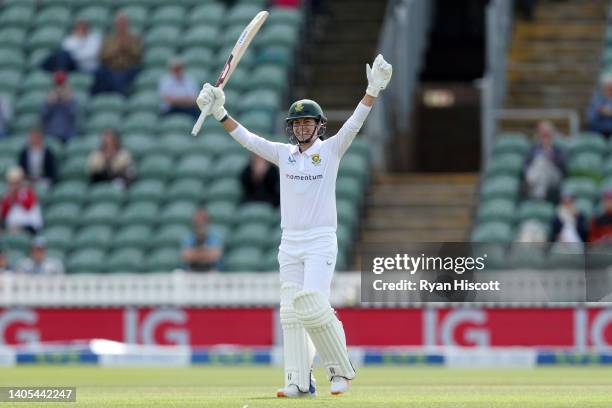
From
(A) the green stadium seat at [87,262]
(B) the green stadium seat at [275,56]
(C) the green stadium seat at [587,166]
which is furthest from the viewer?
(B) the green stadium seat at [275,56]

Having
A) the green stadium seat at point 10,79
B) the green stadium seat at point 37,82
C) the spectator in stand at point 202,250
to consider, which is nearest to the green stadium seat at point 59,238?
the spectator in stand at point 202,250

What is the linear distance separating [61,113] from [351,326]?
4022 mm

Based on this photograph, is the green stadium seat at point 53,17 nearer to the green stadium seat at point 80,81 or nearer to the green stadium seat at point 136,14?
the green stadium seat at point 136,14

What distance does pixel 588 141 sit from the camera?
47.7 ft

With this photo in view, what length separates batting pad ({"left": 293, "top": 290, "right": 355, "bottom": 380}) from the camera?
7.53m

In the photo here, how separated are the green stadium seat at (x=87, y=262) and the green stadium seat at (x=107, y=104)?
1.87 meters

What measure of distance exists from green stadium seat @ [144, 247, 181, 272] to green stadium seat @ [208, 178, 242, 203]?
0.64 metres

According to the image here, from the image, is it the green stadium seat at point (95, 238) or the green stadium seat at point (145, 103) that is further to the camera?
the green stadium seat at point (145, 103)

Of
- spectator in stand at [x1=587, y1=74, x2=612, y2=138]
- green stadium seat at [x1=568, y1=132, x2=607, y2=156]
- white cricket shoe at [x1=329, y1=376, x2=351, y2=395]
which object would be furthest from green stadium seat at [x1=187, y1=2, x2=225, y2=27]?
white cricket shoe at [x1=329, y1=376, x2=351, y2=395]

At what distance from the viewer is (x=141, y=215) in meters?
15.2

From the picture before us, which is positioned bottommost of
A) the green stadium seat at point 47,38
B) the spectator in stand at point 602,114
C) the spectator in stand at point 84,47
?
the spectator in stand at point 602,114

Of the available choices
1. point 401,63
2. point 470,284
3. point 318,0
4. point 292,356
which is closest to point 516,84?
point 401,63

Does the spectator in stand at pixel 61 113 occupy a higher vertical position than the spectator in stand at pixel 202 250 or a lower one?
higher

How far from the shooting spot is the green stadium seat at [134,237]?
1495cm
